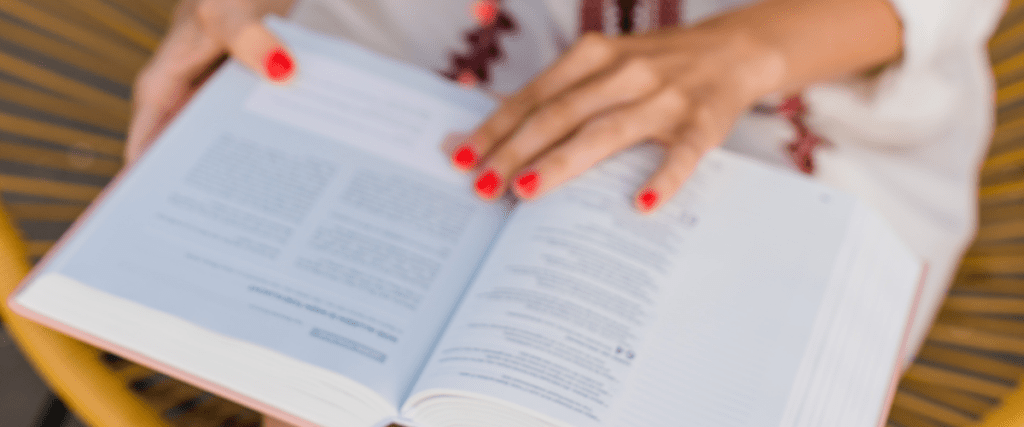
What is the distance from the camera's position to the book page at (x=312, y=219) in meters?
0.40

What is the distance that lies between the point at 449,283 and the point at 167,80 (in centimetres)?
31

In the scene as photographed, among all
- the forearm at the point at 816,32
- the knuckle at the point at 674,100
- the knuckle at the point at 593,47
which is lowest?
the knuckle at the point at 674,100

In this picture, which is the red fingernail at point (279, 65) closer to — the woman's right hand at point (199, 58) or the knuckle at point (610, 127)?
the woman's right hand at point (199, 58)

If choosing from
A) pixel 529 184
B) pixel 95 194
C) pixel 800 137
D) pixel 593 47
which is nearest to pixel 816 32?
pixel 800 137

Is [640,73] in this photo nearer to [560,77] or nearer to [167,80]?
[560,77]

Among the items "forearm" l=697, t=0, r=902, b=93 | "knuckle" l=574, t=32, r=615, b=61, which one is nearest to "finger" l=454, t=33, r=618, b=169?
"knuckle" l=574, t=32, r=615, b=61

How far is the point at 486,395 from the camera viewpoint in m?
0.37

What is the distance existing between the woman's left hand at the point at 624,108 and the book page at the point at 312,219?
1.2 inches

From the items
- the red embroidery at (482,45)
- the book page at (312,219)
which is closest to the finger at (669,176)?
the book page at (312,219)

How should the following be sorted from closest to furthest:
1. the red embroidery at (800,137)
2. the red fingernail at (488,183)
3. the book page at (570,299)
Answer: the book page at (570,299)
the red fingernail at (488,183)
the red embroidery at (800,137)

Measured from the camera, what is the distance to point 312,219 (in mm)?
448

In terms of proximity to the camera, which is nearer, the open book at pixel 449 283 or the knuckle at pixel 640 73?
the open book at pixel 449 283

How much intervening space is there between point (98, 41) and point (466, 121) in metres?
0.52

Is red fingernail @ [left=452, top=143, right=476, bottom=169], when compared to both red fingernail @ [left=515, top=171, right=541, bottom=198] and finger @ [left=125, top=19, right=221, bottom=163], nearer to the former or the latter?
red fingernail @ [left=515, top=171, right=541, bottom=198]
